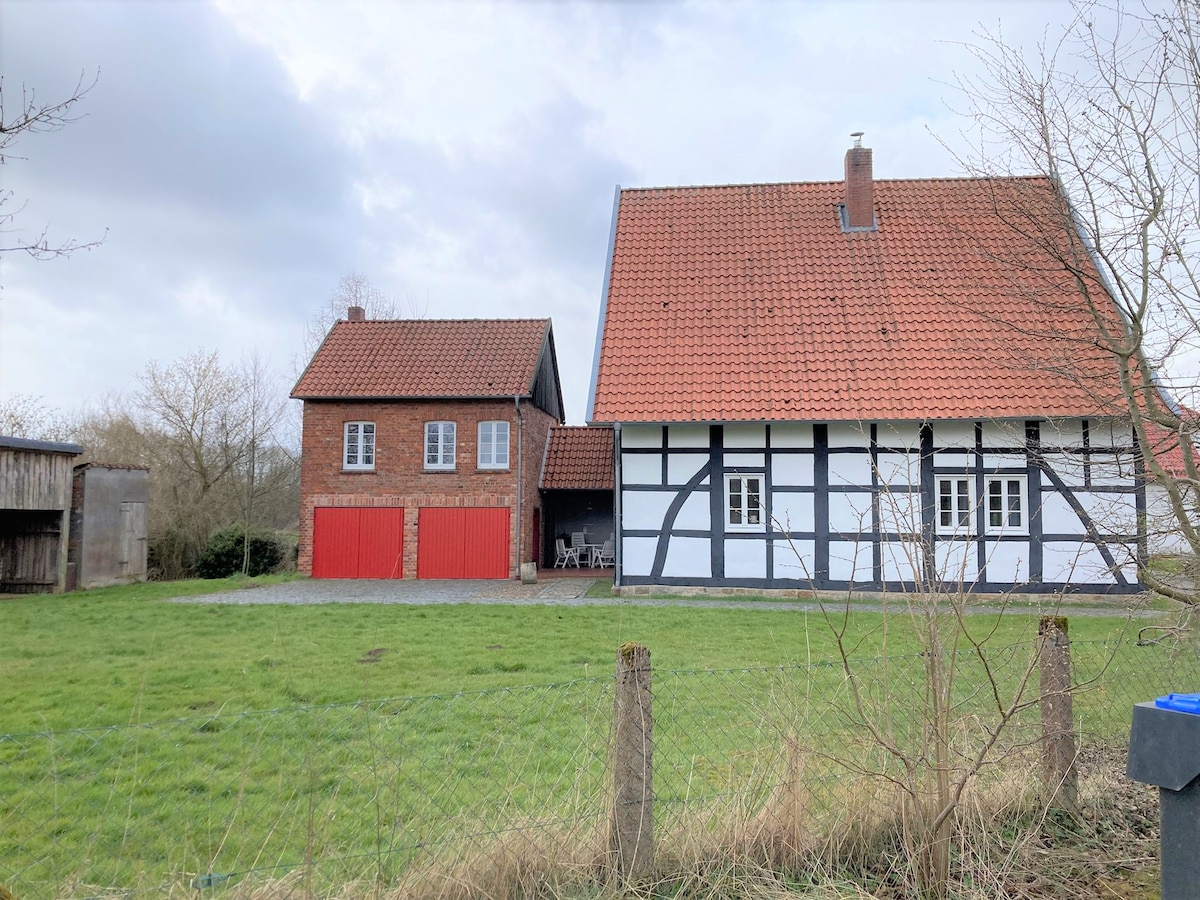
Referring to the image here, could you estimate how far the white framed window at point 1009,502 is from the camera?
44.9 feet

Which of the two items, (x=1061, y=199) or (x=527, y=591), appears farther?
(x=527, y=591)

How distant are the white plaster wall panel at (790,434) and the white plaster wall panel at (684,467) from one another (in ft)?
4.16

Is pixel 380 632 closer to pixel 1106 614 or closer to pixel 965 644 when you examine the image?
pixel 965 644

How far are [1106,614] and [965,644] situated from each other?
5.47 m

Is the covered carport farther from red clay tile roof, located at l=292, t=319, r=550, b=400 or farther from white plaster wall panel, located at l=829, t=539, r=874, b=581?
white plaster wall panel, located at l=829, t=539, r=874, b=581

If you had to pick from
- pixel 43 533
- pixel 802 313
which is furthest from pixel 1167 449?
A: pixel 43 533

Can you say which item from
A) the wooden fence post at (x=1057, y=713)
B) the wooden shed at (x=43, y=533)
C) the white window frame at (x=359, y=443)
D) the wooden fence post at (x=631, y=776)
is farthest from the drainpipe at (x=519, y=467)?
the wooden fence post at (x=631, y=776)

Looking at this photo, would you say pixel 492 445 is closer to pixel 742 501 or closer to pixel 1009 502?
pixel 742 501

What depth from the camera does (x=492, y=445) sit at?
18484 mm

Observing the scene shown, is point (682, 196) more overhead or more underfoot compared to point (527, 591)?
more overhead

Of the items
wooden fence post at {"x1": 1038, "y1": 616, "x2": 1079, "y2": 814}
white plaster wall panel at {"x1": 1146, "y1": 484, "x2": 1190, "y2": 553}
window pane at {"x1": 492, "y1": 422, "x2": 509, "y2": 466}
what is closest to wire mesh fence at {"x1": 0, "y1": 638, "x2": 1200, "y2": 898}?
→ wooden fence post at {"x1": 1038, "y1": 616, "x2": 1079, "y2": 814}

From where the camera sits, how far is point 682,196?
17.8m

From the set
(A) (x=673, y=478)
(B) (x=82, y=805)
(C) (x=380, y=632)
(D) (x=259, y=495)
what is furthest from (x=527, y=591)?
(D) (x=259, y=495)

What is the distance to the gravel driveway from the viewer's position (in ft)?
42.0
